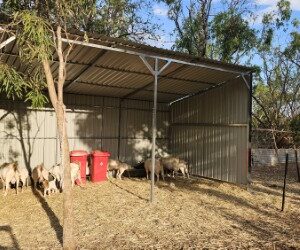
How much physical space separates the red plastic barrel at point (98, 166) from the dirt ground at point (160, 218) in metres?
0.57

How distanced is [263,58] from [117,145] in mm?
17646

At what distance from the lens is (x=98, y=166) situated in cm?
1400

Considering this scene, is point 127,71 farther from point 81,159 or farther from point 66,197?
point 66,197

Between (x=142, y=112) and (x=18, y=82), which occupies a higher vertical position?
(x=142, y=112)

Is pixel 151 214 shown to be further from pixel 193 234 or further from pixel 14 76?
pixel 14 76

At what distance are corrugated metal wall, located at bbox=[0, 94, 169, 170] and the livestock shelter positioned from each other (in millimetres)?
34

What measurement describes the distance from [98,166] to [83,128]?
73.4 inches

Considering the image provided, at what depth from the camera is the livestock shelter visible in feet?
38.8

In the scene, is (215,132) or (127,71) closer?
(127,71)

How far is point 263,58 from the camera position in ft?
96.7

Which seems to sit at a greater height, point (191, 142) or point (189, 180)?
point (191, 142)

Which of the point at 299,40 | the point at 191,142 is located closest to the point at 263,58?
the point at 299,40

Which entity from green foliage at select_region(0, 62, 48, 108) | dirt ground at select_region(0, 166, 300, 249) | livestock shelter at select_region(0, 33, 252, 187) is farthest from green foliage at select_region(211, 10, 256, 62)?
green foliage at select_region(0, 62, 48, 108)

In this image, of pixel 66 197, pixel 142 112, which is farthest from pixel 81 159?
pixel 66 197
